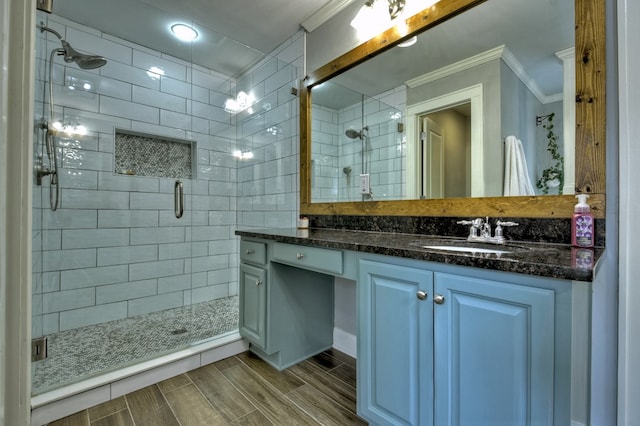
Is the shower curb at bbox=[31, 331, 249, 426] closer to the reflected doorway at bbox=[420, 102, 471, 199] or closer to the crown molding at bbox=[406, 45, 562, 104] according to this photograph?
the reflected doorway at bbox=[420, 102, 471, 199]

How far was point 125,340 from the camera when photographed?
6.55ft

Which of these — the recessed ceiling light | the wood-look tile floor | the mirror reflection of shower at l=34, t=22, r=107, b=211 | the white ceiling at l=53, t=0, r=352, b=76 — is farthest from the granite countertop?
the recessed ceiling light

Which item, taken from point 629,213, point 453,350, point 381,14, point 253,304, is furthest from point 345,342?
point 381,14

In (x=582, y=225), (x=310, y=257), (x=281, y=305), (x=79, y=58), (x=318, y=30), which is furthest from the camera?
(x=318, y=30)

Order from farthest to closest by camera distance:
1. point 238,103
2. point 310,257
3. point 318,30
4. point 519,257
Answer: point 238,103
point 318,30
point 310,257
point 519,257

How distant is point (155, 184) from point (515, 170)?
2655 mm

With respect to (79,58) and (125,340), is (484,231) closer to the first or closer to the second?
(125,340)

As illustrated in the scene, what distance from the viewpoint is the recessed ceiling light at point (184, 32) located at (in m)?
2.32

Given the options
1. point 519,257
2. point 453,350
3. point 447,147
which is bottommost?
point 453,350

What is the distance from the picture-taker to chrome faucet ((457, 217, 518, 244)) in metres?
1.24

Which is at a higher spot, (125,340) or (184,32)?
(184,32)

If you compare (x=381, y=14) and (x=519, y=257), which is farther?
(x=381, y=14)

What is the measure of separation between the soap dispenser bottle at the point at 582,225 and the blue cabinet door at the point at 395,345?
56cm

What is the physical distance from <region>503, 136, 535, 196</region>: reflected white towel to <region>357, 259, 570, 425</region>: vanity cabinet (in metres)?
0.63
